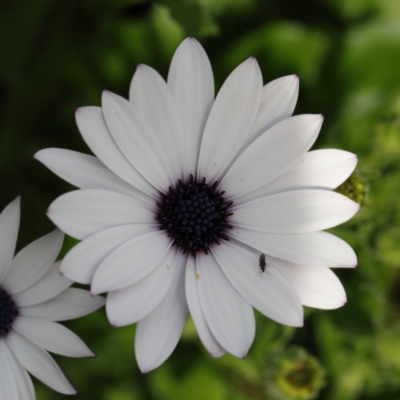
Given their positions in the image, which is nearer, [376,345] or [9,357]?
[9,357]

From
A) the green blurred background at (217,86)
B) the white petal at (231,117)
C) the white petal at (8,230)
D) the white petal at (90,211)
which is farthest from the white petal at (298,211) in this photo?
the green blurred background at (217,86)

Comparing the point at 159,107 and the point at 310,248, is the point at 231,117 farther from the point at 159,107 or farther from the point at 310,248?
the point at 310,248

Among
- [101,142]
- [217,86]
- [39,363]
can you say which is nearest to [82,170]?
[101,142]

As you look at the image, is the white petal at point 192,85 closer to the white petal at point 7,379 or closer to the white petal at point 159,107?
the white petal at point 159,107

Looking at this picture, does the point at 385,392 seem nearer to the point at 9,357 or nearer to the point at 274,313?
the point at 274,313

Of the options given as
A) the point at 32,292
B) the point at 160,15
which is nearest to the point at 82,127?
the point at 32,292

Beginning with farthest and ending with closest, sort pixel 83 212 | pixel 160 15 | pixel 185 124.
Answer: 1. pixel 160 15
2. pixel 185 124
3. pixel 83 212

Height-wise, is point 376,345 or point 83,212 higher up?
point 83,212

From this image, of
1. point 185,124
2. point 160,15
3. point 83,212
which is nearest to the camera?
point 83,212
